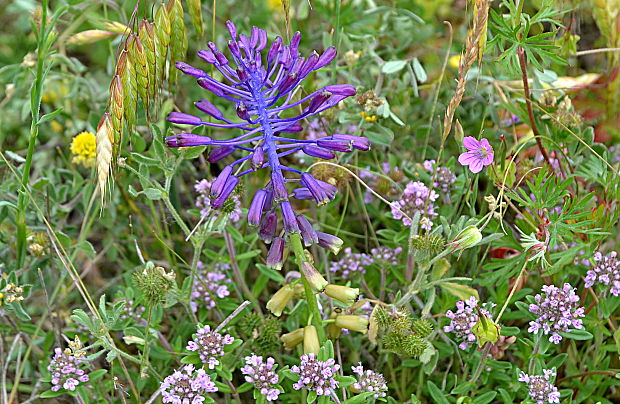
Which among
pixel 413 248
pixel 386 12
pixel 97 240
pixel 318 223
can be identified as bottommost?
pixel 97 240

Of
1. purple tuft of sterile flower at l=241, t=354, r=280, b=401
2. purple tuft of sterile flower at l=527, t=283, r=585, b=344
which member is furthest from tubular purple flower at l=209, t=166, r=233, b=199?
purple tuft of sterile flower at l=527, t=283, r=585, b=344

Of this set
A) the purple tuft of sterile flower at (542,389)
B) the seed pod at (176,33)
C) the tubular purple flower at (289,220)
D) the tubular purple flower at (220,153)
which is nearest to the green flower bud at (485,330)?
the purple tuft of sterile flower at (542,389)

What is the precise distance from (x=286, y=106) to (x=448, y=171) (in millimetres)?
762

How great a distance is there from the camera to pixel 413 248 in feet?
6.31

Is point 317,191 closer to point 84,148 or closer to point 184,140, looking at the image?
point 184,140

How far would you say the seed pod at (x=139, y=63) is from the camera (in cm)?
186

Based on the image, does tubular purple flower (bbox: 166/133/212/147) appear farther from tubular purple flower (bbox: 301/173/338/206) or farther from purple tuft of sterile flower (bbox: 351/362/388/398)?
purple tuft of sterile flower (bbox: 351/362/388/398)

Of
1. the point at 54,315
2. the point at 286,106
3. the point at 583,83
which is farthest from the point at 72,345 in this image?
the point at 583,83

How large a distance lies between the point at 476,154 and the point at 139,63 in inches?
35.6

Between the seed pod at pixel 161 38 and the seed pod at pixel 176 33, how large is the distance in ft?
0.07

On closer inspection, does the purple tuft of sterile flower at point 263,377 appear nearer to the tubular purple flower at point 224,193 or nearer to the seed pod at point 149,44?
the tubular purple flower at point 224,193

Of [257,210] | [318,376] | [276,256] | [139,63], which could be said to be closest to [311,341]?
[318,376]

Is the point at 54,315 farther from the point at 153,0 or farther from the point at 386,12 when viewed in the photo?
the point at 386,12

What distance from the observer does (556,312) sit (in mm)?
1881
